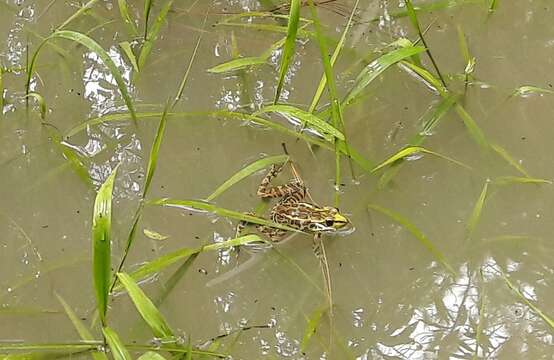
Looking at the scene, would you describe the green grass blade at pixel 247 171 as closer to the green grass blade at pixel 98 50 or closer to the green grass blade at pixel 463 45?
the green grass blade at pixel 98 50

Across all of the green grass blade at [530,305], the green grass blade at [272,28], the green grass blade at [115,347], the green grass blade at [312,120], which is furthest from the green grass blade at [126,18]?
the green grass blade at [530,305]

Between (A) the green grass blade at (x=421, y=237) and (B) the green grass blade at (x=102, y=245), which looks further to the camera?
(A) the green grass blade at (x=421, y=237)

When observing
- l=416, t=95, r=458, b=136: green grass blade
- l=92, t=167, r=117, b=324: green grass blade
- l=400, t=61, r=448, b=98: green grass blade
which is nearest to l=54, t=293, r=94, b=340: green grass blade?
l=92, t=167, r=117, b=324: green grass blade

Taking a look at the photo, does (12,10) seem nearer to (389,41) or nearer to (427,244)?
(389,41)

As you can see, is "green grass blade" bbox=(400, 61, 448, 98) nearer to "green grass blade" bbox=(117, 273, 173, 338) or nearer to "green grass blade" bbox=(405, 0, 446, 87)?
"green grass blade" bbox=(405, 0, 446, 87)

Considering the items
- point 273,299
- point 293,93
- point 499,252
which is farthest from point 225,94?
point 499,252

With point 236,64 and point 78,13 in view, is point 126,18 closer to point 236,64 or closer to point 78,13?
point 78,13
